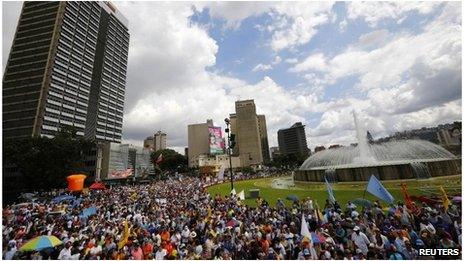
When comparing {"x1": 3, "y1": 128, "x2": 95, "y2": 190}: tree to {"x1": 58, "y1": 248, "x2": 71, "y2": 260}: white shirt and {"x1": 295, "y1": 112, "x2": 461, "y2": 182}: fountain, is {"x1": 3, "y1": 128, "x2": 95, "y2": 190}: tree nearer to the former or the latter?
{"x1": 295, "y1": 112, "x2": 461, "y2": 182}: fountain

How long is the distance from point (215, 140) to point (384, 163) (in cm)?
8922

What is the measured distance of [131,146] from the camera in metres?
93.6

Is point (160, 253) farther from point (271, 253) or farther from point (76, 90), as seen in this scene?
point (76, 90)

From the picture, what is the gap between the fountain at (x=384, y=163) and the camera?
30.0 m

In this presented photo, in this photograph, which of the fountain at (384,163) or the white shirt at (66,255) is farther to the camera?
the fountain at (384,163)

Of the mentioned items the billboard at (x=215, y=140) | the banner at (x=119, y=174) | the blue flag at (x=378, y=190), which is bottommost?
the blue flag at (x=378, y=190)

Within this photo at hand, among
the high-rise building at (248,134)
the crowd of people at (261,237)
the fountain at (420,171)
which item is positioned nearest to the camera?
the crowd of people at (261,237)

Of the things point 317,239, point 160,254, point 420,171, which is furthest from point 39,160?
point 420,171

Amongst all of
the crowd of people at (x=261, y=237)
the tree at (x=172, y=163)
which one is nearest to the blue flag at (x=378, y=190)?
the crowd of people at (x=261, y=237)

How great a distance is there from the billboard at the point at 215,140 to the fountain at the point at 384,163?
232 ft

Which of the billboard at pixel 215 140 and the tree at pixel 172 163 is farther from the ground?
the billboard at pixel 215 140

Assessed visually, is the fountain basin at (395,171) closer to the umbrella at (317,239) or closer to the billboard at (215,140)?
the umbrella at (317,239)

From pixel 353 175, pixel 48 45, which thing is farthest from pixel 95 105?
pixel 353 175

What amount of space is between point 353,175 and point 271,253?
2679 cm
